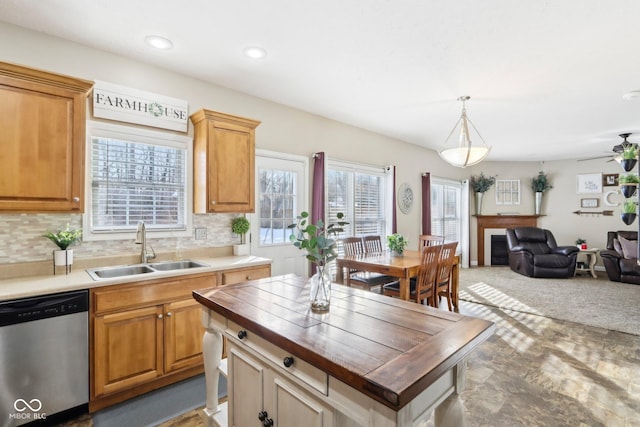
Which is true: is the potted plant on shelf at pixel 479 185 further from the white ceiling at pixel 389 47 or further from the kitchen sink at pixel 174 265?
the kitchen sink at pixel 174 265

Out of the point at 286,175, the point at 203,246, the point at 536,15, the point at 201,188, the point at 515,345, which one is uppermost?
the point at 536,15

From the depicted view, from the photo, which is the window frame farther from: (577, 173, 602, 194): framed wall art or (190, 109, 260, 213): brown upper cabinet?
(577, 173, 602, 194): framed wall art

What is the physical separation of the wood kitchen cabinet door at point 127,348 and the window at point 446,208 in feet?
19.5

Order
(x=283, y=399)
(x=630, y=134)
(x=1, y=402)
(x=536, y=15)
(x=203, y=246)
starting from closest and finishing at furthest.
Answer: (x=283, y=399)
(x=1, y=402)
(x=536, y=15)
(x=203, y=246)
(x=630, y=134)

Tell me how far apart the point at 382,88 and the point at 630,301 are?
5.24 metres

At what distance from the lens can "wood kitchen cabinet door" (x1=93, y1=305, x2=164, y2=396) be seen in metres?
2.19

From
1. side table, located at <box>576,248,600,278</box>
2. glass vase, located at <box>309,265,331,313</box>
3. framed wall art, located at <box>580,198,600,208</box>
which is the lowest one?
side table, located at <box>576,248,600,278</box>

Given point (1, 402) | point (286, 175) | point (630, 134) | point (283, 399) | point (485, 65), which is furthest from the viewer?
point (630, 134)

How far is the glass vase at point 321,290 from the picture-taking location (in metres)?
1.55

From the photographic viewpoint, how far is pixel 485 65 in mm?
2932

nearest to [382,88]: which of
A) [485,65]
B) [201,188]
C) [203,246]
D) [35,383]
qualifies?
[485,65]

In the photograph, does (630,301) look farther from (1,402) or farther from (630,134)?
(1,402)

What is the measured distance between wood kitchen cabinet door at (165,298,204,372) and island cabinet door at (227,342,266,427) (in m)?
1.05

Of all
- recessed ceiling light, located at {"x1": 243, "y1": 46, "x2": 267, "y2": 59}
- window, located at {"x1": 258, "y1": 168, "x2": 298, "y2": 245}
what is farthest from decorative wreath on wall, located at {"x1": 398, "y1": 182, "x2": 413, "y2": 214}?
recessed ceiling light, located at {"x1": 243, "y1": 46, "x2": 267, "y2": 59}
